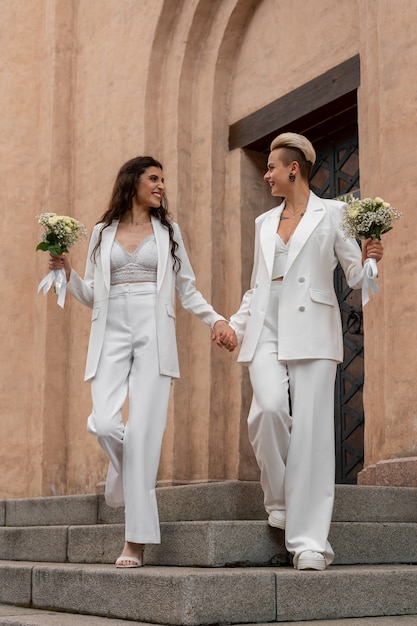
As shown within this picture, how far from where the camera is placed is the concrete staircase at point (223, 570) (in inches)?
181

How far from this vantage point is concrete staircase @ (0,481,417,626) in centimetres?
460

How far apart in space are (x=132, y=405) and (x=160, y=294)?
65cm

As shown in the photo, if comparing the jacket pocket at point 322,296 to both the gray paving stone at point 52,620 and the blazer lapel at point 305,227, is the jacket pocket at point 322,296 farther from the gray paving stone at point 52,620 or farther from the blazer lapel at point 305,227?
the gray paving stone at point 52,620

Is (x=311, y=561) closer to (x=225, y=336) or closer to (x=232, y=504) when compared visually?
(x=232, y=504)

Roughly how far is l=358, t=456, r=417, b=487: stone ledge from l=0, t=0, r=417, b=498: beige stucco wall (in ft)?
0.47

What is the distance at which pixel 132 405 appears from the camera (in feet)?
18.2

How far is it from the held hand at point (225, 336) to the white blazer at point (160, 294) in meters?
0.15

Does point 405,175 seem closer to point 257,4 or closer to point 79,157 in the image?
point 257,4

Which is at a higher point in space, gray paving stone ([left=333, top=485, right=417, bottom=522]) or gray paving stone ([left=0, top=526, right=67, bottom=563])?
gray paving stone ([left=333, top=485, right=417, bottom=522])

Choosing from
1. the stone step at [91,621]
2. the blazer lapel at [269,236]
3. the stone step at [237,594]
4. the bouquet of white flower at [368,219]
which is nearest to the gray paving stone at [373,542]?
the stone step at [237,594]

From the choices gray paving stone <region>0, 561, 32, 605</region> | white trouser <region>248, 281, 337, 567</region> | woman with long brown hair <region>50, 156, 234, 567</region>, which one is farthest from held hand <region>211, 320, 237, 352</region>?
gray paving stone <region>0, 561, 32, 605</region>

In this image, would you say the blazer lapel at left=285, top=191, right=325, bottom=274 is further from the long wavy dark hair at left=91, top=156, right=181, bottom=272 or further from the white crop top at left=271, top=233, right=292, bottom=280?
the long wavy dark hair at left=91, top=156, right=181, bottom=272

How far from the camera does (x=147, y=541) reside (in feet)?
17.5

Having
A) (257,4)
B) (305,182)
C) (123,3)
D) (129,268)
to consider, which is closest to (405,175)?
(305,182)
